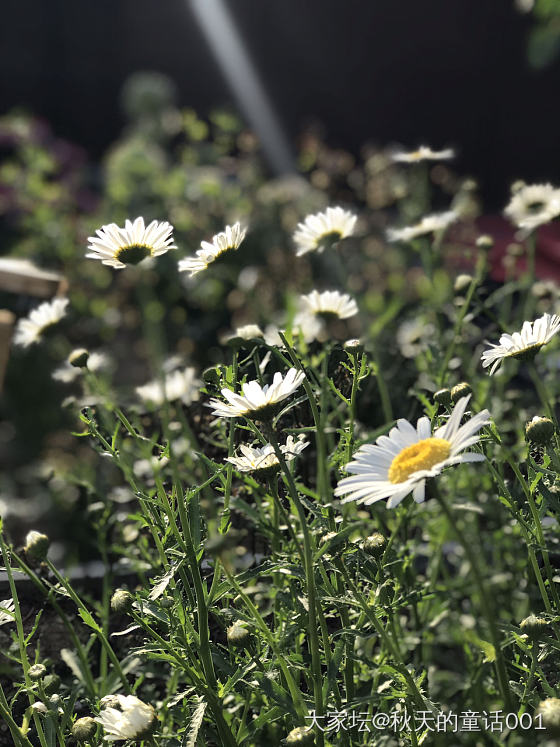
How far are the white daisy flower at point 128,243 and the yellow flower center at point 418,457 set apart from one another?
0.98 feet

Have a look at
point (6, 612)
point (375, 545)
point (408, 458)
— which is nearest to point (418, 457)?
point (408, 458)

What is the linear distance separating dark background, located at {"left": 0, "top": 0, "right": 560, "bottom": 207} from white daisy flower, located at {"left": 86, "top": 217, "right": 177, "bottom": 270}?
13.2 feet

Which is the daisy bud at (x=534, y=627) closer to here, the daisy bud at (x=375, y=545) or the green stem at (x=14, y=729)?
the daisy bud at (x=375, y=545)

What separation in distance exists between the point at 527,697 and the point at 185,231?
204cm

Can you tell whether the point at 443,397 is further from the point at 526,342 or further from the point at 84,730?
the point at 84,730

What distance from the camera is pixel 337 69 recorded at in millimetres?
5414

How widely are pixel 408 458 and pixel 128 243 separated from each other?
0.34 meters

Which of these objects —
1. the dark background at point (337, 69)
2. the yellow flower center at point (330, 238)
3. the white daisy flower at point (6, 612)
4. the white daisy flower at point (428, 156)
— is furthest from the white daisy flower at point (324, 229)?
the dark background at point (337, 69)

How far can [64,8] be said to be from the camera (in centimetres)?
586

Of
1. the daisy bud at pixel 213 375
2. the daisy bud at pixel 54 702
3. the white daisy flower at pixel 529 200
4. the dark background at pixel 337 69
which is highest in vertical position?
the dark background at pixel 337 69

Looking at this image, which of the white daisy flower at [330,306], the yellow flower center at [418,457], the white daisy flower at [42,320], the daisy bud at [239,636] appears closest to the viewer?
the yellow flower center at [418,457]

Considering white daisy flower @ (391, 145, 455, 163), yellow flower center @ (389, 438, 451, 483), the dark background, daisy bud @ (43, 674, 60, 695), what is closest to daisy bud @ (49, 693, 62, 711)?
daisy bud @ (43, 674, 60, 695)

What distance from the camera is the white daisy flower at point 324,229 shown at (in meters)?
0.96

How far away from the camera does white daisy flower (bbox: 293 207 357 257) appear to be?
96 cm
